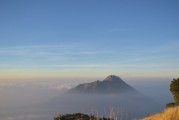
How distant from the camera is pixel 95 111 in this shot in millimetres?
14445

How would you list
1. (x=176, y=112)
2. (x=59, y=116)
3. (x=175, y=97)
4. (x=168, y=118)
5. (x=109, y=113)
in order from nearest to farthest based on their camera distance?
1. (x=109, y=113)
2. (x=168, y=118)
3. (x=176, y=112)
4. (x=59, y=116)
5. (x=175, y=97)

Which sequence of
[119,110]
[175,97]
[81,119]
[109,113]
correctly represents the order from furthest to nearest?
[175,97] < [81,119] < [109,113] < [119,110]

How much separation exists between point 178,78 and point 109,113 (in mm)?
50653

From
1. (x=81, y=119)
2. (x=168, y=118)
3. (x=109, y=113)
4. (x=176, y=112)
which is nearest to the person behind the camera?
(x=109, y=113)

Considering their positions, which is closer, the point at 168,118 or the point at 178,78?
the point at 168,118

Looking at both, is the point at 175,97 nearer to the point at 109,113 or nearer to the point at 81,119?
the point at 81,119

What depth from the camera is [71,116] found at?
34656 millimetres

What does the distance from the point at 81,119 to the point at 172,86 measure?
36.6 m

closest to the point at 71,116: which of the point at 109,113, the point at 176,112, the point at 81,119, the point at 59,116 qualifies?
the point at 59,116

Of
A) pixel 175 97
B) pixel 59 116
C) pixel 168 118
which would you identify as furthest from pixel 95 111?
pixel 175 97

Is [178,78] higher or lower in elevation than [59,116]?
higher

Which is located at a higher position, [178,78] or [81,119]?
[178,78]

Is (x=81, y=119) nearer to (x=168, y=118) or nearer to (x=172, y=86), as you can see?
(x=168, y=118)

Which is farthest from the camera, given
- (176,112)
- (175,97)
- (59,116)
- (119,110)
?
(175,97)
